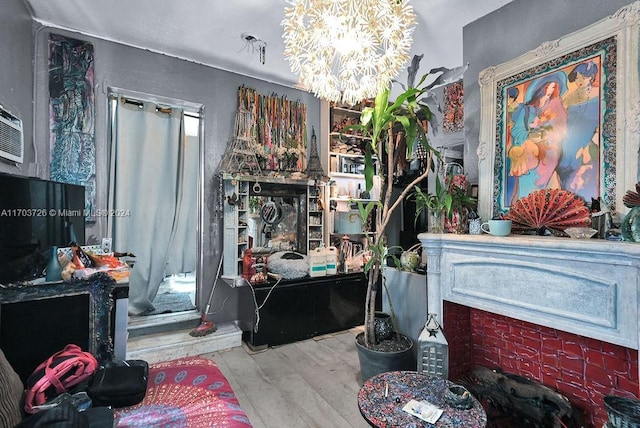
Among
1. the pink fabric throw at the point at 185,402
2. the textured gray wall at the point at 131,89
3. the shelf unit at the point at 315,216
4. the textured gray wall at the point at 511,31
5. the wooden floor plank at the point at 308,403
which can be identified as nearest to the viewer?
the pink fabric throw at the point at 185,402

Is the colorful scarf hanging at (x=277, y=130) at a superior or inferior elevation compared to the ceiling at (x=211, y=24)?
inferior

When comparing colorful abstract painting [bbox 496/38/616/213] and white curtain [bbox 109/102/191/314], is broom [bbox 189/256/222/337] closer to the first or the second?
white curtain [bbox 109/102/191/314]

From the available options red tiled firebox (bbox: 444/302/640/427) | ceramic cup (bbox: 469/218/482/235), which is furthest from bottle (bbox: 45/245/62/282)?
ceramic cup (bbox: 469/218/482/235)

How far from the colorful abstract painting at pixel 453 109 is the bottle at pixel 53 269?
3.86 meters

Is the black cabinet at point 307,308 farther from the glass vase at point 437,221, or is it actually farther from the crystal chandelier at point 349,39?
the crystal chandelier at point 349,39

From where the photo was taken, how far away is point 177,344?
2.99 meters

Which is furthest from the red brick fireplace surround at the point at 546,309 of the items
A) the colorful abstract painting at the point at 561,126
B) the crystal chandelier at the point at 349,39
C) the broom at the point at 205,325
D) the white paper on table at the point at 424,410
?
the broom at the point at 205,325

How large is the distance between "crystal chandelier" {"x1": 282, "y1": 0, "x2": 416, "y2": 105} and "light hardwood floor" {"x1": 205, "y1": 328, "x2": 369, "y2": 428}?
2163mm

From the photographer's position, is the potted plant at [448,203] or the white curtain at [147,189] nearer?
the potted plant at [448,203]

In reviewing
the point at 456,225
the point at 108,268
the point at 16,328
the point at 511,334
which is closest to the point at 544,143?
the point at 456,225

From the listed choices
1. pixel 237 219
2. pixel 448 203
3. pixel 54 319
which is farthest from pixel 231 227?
pixel 448 203

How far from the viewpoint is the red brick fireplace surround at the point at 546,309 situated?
4.77 ft

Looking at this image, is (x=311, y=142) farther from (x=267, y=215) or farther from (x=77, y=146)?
(x=77, y=146)

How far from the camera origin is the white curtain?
3117 mm
